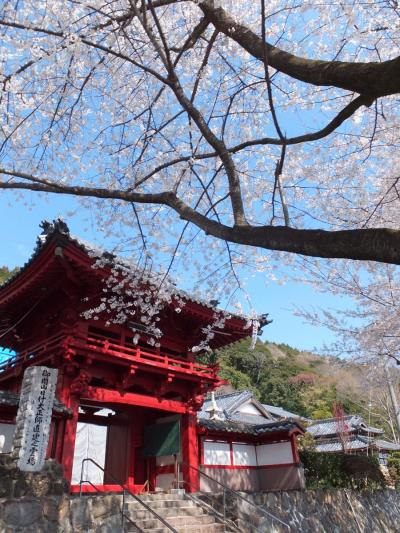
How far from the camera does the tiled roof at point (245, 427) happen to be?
1264cm

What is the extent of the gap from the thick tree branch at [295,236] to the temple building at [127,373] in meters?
4.07

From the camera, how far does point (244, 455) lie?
13.9 m

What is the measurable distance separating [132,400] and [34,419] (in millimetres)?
3066

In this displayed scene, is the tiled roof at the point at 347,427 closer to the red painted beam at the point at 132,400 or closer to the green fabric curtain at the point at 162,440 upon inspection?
the green fabric curtain at the point at 162,440

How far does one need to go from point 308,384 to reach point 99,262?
5205 cm

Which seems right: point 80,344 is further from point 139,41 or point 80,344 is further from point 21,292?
point 139,41

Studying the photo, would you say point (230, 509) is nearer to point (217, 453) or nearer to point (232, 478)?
point (217, 453)

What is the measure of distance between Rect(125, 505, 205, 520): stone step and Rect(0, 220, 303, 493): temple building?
3.61 feet

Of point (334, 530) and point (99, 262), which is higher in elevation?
point (99, 262)

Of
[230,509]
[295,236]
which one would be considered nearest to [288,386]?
[230,509]

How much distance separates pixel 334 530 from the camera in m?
11.4

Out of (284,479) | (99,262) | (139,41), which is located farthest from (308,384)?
(139,41)

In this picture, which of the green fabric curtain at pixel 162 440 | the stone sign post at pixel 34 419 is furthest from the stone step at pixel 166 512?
the stone sign post at pixel 34 419

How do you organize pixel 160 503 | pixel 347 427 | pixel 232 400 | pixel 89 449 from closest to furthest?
pixel 160 503 < pixel 89 449 < pixel 232 400 < pixel 347 427
